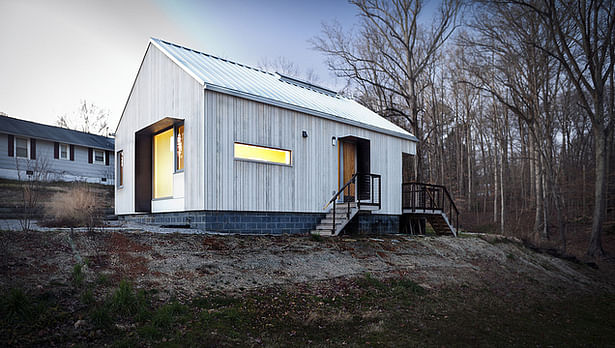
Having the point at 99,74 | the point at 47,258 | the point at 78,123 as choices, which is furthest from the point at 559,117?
the point at 78,123

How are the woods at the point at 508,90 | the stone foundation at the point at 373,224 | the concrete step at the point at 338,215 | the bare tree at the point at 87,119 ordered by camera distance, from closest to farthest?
the concrete step at the point at 338,215 < the stone foundation at the point at 373,224 < the woods at the point at 508,90 < the bare tree at the point at 87,119

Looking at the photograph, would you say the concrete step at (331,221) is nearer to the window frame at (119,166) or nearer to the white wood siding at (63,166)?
the window frame at (119,166)

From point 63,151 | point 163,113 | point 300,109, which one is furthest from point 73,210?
point 63,151

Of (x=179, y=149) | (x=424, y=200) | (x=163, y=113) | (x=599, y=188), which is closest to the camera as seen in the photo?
(x=179, y=149)

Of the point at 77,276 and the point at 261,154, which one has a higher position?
the point at 261,154

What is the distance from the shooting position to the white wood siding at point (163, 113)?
31.3ft

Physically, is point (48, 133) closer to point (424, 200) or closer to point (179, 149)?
point (179, 149)

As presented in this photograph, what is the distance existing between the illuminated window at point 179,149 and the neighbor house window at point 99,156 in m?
17.2

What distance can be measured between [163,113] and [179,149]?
4.36 feet

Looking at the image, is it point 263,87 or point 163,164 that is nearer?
point 263,87

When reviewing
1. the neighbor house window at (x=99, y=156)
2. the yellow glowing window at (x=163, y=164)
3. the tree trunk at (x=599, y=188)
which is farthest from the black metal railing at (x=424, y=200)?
the neighbor house window at (x=99, y=156)

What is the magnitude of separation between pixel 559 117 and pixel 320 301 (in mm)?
24493

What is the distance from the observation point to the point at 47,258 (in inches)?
219

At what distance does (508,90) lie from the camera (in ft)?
73.7
